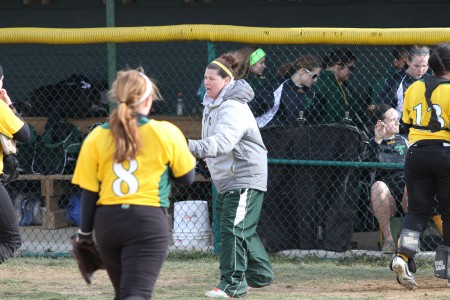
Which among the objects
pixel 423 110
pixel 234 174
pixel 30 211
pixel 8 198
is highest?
pixel 423 110

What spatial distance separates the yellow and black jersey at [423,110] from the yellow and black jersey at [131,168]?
2.56 m

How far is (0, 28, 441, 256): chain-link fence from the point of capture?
8.12m

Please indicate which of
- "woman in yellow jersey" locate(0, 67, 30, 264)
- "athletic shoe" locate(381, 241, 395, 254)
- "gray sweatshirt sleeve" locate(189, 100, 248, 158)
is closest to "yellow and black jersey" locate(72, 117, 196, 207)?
"gray sweatshirt sleeve" locate(189, 100, 248, 158)

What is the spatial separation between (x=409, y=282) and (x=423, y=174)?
0.75 meters

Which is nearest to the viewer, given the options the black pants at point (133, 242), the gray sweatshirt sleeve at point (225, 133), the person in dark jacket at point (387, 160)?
the black pants at point (133, 242)

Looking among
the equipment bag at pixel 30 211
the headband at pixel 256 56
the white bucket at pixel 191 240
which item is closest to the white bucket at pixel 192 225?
the white bucket at pixel 191 240

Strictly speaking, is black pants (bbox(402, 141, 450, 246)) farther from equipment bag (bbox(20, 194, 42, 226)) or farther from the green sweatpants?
equipment bag (bbox(20, 194, 42, 226))

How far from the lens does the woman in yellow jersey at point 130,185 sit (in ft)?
14.5

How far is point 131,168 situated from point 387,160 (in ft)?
13.4

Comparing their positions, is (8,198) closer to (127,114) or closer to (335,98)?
(127,114)

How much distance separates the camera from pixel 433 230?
8391 mm

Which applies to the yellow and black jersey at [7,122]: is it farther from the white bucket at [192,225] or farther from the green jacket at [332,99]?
the green jacket at [332,99]

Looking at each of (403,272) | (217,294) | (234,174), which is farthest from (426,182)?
(217,294)

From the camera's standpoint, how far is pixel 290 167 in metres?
8.17
